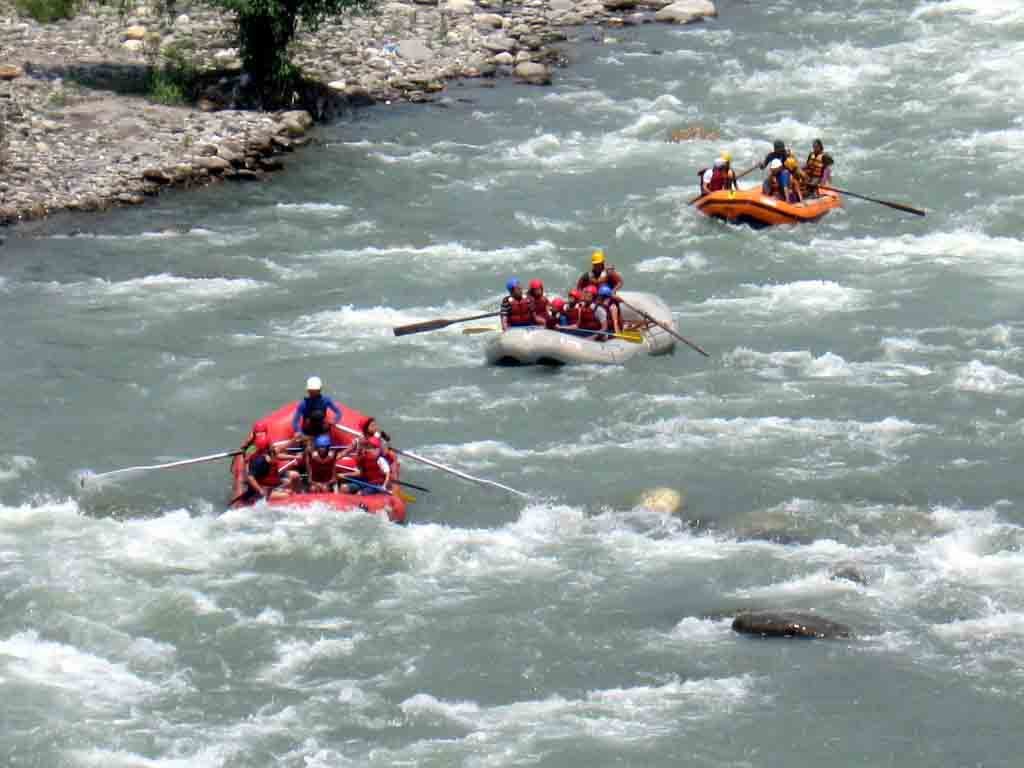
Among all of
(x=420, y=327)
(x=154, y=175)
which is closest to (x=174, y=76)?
(x=154, y=175)

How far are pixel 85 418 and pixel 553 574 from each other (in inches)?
247

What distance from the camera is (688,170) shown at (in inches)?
1128

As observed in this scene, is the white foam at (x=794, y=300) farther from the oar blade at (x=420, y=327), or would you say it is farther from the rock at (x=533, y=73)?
the rock at (x=533, y=73)

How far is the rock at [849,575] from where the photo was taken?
16.1 meters

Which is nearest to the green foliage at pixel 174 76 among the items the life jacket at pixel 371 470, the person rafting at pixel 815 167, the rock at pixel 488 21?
the rock at pixel 488 21

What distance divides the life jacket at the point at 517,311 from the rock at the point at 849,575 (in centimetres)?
653

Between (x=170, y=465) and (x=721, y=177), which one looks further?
(x=721, y=177)

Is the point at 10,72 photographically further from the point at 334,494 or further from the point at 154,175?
the point at 334,494

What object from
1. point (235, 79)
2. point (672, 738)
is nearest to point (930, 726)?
point (672, 738)

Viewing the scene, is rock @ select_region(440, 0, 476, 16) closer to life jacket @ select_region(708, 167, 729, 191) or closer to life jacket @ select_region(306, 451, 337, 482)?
life jacket @ select_region(708, 167, 729, 191)

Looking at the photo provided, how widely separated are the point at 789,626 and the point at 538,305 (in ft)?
24.1

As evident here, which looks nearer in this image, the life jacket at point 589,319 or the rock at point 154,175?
the life jacket at point 589,319

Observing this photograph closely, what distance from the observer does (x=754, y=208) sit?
2586 cm

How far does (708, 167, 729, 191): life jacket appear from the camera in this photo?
26.4 meters
